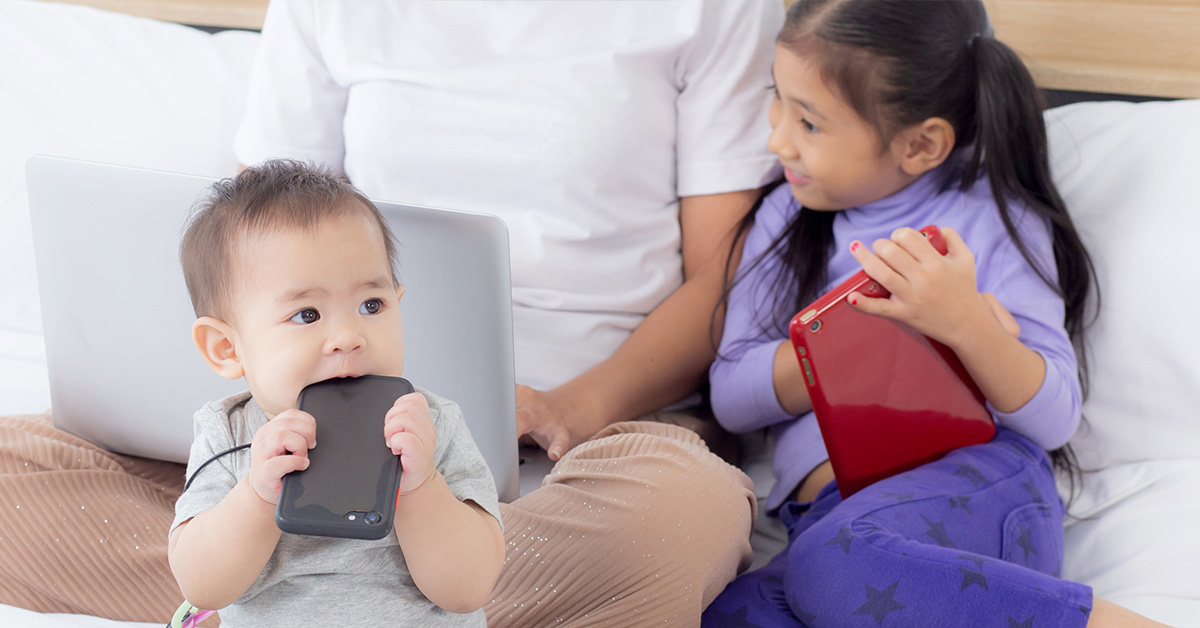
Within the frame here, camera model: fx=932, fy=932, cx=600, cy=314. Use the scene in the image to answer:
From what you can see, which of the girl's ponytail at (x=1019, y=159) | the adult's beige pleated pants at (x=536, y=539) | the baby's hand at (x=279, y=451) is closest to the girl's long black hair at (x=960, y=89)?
the girl's ponytail at (x=1019, y=159)

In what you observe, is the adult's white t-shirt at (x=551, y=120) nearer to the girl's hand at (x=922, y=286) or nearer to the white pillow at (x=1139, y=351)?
the girl's hand at (x=922, y=286)

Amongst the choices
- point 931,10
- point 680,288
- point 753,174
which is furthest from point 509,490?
point 931,10

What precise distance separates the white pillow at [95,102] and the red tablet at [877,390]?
0.89 metres

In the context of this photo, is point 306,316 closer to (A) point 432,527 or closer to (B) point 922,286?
(A) point 432,527

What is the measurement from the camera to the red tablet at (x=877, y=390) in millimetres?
894

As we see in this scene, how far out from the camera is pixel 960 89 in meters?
1.02

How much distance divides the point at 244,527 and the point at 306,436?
0.07 metres

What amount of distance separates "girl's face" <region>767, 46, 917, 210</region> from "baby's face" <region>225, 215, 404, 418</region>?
58cm

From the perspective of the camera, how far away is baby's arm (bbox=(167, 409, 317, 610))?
0.53 metres

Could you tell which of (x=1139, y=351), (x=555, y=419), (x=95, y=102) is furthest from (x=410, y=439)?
(x=95, y=102)

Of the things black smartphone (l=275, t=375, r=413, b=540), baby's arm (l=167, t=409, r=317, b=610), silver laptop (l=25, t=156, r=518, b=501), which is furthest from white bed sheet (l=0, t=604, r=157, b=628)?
black smartphone (l=275, t=375, r=413, b=540)

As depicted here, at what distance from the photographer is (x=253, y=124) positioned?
1147 millimetres

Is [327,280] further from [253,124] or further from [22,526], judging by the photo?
[253,124]

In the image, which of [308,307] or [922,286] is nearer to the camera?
[308,307]
